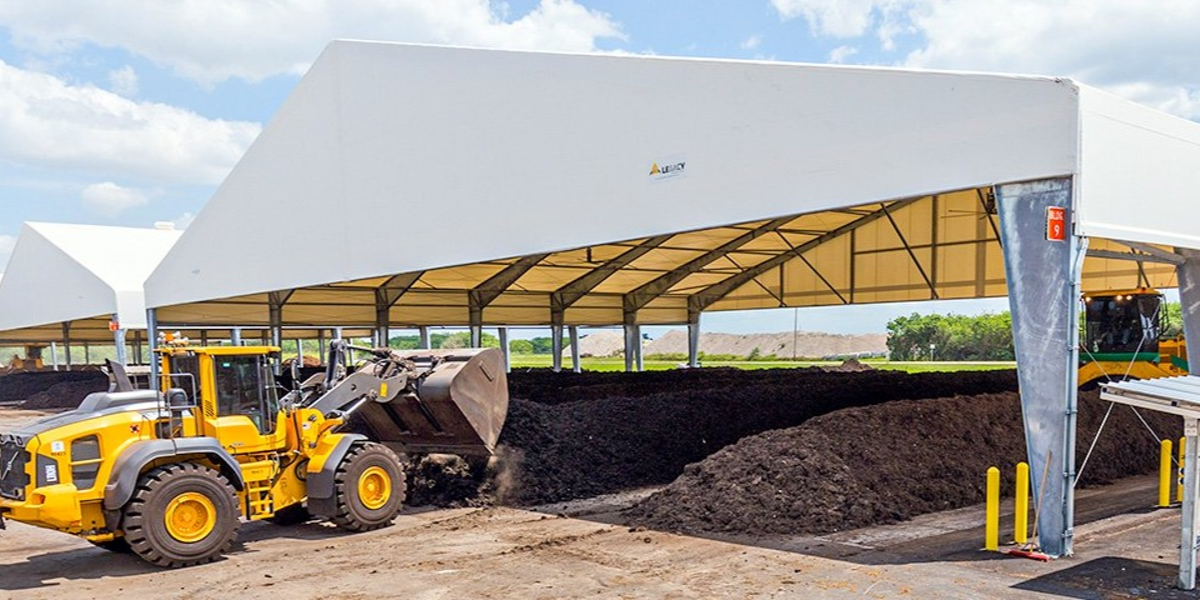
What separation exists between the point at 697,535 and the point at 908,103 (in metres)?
5.07

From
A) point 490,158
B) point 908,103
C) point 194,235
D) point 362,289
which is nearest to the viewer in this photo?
point 908,103

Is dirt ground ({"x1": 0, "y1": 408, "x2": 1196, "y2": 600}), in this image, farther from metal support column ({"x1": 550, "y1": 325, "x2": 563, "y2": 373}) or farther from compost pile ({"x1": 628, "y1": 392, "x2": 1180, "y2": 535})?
metal support column ({"x1": 550, "y1": 325, "x2": 563, "y2": 373})

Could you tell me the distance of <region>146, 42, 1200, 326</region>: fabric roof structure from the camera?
31.0ft

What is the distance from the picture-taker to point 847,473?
10.6m

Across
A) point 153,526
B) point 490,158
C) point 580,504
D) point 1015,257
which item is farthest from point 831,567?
point 490,158

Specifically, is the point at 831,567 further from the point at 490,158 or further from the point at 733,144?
the point at 490,158

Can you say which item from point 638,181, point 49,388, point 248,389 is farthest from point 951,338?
point 248,389

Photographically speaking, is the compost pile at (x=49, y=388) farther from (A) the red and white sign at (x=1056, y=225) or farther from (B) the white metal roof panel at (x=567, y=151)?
(A) the red and white sign at (x=1056, y=225)

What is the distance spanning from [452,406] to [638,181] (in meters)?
3.93

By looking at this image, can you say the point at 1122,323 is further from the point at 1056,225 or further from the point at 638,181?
the point at 1056,225

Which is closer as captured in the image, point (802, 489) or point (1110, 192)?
point (1110, 192)

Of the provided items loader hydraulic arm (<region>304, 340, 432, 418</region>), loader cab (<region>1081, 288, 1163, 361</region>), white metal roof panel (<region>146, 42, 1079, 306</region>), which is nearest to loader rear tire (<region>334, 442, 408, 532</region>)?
loader hydraulic arm (<region>304, 340, 432, 418</region>)

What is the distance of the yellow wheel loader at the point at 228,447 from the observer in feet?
28.1

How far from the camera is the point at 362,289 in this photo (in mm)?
26141
